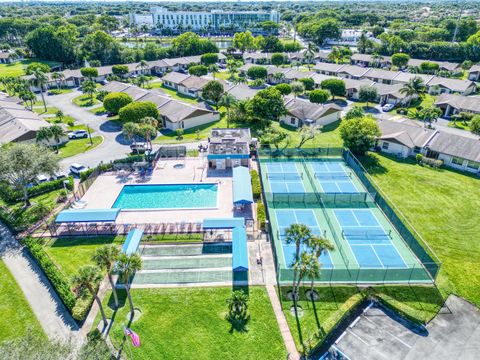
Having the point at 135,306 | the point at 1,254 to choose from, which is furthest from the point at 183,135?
the point at 135,306

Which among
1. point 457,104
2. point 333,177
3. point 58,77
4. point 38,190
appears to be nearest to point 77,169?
point 38,190

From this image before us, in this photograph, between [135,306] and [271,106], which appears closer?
[135,306]

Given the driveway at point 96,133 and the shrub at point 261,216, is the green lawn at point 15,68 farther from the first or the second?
the shrub at point 261,216

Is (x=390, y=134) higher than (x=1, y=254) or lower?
higher

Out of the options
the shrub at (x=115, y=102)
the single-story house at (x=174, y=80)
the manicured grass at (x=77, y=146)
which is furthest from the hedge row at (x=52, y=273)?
the single-story house at (x=174, y=80)

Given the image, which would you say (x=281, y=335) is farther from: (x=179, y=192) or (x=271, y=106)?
(x=271, y=106)

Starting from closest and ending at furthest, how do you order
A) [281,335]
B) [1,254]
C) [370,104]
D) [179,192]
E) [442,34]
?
[281,335] < [1,254] < [179,192] < [370,104] < [442,34]
